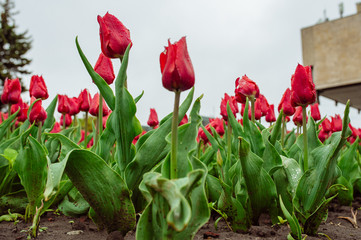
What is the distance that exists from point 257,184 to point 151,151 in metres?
0.53

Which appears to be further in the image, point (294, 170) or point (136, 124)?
point (294, 170)

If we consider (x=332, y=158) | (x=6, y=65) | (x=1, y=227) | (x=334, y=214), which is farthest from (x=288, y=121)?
(x=6, y=65)

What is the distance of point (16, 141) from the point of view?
2.01 meters

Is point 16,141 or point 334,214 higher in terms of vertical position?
point 16,141

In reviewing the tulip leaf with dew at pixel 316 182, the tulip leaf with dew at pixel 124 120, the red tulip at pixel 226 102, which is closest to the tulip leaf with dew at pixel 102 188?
the tulip leaf with dew at pixel 124 120

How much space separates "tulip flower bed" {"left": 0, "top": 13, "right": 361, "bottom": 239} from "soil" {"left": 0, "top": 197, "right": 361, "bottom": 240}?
16 mm

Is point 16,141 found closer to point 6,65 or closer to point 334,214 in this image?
point 334,214

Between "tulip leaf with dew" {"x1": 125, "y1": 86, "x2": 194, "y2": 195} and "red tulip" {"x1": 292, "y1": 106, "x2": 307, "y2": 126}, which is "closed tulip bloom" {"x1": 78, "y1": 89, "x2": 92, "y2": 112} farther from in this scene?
"red tulip" {"x1": 292, "y1": 106, "x2": 307, "y2": 126}

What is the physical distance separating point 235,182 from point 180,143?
2.55 feet

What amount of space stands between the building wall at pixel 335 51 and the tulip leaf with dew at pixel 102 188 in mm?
20187

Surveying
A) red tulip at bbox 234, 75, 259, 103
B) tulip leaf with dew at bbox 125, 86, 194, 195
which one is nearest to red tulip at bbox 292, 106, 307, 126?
red tulip at bbox 234, 75, 259, 103

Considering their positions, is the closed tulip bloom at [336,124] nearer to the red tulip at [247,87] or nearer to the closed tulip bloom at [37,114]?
the red tulip at [247,87]

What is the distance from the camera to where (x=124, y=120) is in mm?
1203

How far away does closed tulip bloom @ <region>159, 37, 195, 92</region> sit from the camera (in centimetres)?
83
